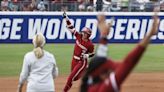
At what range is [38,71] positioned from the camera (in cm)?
786

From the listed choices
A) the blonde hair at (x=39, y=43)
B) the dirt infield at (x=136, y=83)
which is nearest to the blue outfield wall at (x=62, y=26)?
the dirt infield at (x=136, y=83)

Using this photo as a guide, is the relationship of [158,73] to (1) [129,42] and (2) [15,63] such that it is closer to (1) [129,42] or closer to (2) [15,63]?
(2) [15,63]

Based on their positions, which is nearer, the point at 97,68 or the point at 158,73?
the point at 97,68

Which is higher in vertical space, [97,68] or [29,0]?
[97,68]

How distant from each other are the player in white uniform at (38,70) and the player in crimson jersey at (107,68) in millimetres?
3206

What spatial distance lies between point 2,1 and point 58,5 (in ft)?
10.4

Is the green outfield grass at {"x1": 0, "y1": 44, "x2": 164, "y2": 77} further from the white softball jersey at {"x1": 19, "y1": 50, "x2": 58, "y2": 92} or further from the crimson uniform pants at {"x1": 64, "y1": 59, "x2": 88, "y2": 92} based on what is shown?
the white softball jersey at {"x1": 19, "y1": 50, "x2": 58, "y2": 92}

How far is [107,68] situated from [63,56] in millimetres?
17189

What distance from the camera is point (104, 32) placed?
4.28 meters

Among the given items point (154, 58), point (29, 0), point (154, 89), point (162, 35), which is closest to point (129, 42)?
point (162, 35)

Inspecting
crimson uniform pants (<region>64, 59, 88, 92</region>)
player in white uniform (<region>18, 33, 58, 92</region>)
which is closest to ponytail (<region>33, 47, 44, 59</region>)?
player in white uniform (<region>18, 33, 58, 92</region>)

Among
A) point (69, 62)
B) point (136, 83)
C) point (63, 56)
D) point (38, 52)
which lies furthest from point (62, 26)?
point (38, 52)

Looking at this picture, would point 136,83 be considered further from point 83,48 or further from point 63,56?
point 63,56

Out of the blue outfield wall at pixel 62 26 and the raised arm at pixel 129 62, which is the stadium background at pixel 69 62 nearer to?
the blue outfield wall at pixel 62 26
